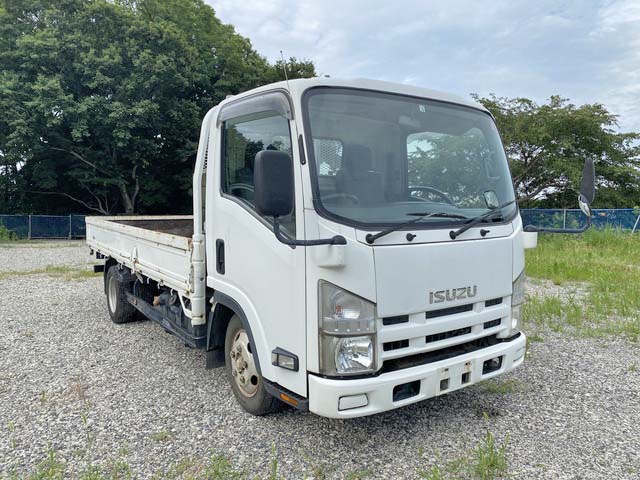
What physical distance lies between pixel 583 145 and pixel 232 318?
20768mm

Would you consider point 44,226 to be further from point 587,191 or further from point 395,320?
point 587,191

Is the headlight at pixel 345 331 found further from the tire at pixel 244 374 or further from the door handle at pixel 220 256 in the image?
the door handle at pixel 220 256

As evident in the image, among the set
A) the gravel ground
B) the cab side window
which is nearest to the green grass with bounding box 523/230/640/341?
the gravel ground

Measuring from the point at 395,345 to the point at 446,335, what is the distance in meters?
0.41

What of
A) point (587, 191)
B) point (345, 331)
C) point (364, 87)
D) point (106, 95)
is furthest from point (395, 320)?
point (106, 95)

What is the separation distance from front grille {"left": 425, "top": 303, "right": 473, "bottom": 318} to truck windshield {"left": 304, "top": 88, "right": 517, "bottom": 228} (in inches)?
21.2

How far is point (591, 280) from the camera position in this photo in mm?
8961

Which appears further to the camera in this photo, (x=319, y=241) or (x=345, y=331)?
(x=345, y=331)

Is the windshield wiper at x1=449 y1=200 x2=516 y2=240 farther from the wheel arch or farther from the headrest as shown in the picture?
the wheel arch

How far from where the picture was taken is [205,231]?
148 inches

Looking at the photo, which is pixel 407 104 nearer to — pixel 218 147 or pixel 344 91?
pixel 344 91

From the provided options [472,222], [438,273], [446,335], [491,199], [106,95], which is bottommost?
[446,335]

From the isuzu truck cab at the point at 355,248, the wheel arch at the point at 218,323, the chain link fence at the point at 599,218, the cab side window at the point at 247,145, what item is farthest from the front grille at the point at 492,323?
the chain link fence at the point at 599,218

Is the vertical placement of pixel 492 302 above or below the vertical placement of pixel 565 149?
below
